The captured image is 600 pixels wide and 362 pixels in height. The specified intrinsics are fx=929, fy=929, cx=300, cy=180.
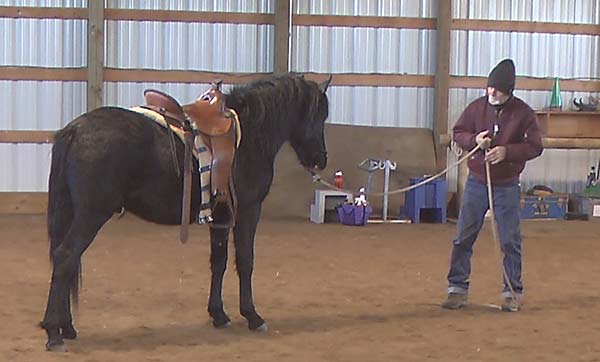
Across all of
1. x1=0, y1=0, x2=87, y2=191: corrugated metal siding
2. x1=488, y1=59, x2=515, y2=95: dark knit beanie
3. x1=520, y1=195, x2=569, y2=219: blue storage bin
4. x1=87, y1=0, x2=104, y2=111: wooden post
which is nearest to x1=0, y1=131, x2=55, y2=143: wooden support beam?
x1=0, y1=0, x2=87, y2=191: corrugated metal siding

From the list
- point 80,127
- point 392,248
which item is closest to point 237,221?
point 80,127

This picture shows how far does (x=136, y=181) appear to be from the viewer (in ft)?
14.8

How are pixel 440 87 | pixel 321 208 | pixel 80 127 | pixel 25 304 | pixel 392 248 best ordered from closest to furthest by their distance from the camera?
pixel 80 127
pixel 25 304
pixel 392 248
pixel 321 208
pixel 440 87

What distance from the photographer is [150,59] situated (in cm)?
1054

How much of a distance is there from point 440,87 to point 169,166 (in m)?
6.76

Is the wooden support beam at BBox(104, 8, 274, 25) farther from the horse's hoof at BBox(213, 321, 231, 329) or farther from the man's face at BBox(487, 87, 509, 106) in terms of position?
the horse's hoof at BBox(213, 321, 231, 329)

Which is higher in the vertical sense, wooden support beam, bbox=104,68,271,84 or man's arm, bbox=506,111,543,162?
wooden support beam, bbox=104,68,271,84

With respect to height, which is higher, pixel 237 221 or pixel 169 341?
pixel 237 221

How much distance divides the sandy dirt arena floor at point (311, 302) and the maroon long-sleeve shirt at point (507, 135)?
2.82 feet

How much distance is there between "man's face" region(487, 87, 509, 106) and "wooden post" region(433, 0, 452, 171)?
17.7ft

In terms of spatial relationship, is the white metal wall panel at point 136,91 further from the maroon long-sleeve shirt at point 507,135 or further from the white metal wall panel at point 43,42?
the maroon long-sleeve shirt at point 507,135

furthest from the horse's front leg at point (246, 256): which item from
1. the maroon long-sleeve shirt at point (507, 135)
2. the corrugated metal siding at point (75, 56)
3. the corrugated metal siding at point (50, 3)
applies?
the corrugated metal siding at point (50, 3)

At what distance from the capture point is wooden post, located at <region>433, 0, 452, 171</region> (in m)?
10.8

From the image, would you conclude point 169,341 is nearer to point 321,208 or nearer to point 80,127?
point 80,127
